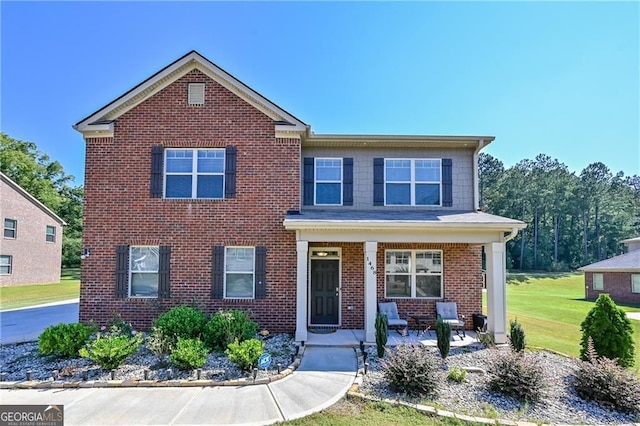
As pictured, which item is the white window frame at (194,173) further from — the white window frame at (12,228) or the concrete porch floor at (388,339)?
the white window frame at (12,228)

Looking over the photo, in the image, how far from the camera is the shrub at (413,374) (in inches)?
249

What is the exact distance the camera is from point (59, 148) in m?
48.0

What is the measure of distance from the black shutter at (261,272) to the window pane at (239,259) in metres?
0.27

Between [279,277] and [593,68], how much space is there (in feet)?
41.8

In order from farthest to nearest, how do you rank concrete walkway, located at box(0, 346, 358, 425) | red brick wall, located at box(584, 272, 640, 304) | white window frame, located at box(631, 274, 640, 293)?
1. red brick wall, located at box(584, 272, 640, 304)
2. white window frame, located at box(631, 274, 640, 293)
3. concrete walkway, located at box(0, 346, 358, 425)

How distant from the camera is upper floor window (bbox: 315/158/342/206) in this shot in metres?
11.5

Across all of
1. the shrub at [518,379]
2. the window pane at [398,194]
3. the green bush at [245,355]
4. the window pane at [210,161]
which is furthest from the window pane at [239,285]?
the shrub at [518,379]

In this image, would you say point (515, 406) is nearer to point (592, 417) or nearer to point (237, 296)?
point (592, 417)

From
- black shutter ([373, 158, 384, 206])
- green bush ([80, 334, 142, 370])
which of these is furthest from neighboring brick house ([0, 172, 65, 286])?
black shutter ([373, 158, 384, 206])

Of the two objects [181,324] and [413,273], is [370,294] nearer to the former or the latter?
[413,273]

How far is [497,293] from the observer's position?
969 cm

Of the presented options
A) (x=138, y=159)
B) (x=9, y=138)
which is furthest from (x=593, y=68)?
(x=9, y=138)

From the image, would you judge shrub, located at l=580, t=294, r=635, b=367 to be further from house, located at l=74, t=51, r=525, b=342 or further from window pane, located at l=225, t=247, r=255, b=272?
window pane, located at l=225, t=247, r=255, b=272

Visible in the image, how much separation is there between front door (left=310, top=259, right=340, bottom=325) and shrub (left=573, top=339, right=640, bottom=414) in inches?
249
